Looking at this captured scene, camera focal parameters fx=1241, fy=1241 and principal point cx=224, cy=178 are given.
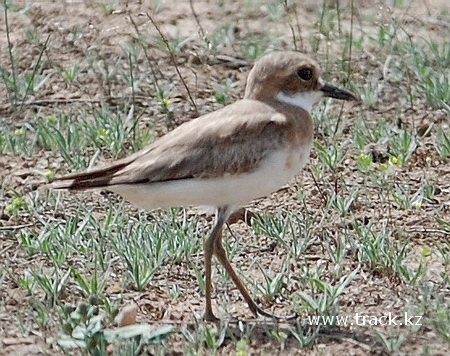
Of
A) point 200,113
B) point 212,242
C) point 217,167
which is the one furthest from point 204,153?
point 200,113

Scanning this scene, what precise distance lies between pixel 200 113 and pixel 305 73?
6.53ft

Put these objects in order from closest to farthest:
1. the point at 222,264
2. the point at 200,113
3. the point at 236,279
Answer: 1. the point at 236,279
2. the point at 222,264
3. the point at 200,113

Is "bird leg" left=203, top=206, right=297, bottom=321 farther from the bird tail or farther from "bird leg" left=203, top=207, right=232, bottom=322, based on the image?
the bird tail

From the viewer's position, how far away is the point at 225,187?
5234 mm

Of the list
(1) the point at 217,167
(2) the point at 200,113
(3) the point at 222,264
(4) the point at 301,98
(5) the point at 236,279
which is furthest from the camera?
(2) the point at 200,113

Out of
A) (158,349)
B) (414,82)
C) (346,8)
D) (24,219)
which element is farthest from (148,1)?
(158,349)

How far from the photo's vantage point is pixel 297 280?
559 centimetres

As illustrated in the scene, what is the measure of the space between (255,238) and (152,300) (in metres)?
0.89

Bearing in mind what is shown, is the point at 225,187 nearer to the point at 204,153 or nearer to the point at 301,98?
the point at 204,153

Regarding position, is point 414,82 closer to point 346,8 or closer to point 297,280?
point 346,8

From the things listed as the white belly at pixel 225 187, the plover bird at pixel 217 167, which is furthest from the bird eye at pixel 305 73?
the white belly at pixel 225 187

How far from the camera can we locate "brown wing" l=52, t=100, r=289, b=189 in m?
5.23

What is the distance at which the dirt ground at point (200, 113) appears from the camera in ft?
16.8

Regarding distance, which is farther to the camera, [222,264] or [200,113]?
[200,113]
